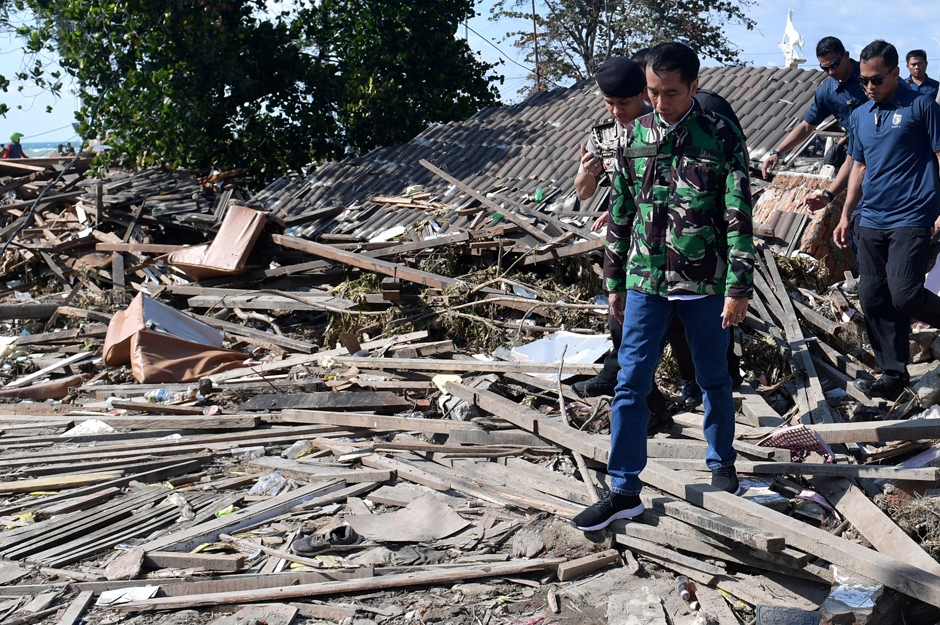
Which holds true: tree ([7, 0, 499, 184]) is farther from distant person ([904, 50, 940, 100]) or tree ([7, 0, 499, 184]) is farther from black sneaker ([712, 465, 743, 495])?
black sneaker ([712, 465, 743, 495])

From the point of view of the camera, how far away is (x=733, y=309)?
3.44 m

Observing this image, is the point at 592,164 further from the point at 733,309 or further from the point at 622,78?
the point at 733,309

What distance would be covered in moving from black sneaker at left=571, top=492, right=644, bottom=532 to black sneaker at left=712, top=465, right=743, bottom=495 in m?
0.39

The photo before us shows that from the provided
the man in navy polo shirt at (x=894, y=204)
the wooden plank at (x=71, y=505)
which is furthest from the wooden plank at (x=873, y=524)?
the wooden plank at (x=71, y=505)

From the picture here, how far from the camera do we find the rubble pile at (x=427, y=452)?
136 inches

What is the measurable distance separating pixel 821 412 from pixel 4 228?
12.2m

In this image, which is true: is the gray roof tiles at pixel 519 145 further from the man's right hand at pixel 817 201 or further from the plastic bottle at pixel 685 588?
the plastic bottle at pixel 685 588

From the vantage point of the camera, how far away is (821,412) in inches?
196

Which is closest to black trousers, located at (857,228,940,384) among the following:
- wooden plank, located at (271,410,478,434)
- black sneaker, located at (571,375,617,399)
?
black sneaker, located at (571,375,617,399)

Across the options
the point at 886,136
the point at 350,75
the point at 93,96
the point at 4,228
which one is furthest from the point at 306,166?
the point at 886,136

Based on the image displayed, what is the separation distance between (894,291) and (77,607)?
4891mm

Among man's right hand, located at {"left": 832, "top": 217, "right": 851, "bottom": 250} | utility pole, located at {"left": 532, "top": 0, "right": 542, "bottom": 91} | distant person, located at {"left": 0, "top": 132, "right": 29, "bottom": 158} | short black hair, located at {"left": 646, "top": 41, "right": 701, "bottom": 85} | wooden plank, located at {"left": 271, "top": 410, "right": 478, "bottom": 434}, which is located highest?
utility pole, located at {"left": 532, "top": 0, "right": 542, "bottom": 91}

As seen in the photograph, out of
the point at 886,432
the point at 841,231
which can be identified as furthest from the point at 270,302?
the point at 886,432

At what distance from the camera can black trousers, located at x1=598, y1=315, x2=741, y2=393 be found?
16.0 feet
